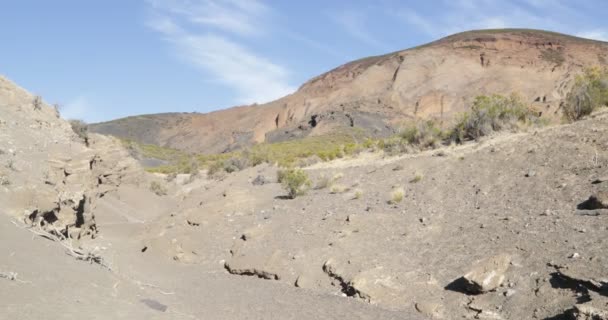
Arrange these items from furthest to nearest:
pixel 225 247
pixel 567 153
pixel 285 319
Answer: pixel 225 247
pixel 567 153
pixel 285 319

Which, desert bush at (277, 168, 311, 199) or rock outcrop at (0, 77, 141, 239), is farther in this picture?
desert bush at (277, 168, 311, 199)

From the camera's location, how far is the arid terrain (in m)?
7.14

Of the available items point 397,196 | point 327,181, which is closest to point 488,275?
point 397,196

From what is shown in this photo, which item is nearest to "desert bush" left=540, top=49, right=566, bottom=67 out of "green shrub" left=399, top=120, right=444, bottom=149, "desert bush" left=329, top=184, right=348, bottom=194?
"green shrub" left=399, top=120, right=444, bottom=149

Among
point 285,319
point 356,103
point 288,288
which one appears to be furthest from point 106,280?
point 356,103

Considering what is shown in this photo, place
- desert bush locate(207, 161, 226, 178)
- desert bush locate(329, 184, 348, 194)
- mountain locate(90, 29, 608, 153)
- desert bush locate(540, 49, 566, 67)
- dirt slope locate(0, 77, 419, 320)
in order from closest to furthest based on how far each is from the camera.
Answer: dirt slope locate(0, 77, 419, 320), desert bush locate(329, 184, 348, 194), desert bush locate(207, 161, 226, 178), mountain locate(90, 29, 608, 153), desert bush locate(540, 49, 566, 67)

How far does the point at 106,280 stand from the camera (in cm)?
690

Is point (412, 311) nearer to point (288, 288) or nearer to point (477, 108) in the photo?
point (288, 288)

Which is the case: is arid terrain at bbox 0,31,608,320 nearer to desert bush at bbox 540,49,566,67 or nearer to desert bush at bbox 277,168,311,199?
desert bush at bbox 277,168,311,199

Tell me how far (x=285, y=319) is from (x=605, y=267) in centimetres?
478

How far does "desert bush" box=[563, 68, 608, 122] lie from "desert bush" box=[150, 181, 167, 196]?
1578cm

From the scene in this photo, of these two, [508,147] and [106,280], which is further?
[508,147]

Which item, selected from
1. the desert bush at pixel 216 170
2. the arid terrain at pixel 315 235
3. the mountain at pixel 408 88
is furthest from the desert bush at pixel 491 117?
the mountain at pixel 408 88

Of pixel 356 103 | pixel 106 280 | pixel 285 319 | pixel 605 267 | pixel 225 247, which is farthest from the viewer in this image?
pixel 356 103
